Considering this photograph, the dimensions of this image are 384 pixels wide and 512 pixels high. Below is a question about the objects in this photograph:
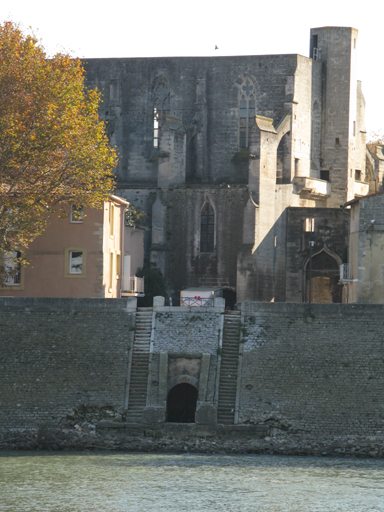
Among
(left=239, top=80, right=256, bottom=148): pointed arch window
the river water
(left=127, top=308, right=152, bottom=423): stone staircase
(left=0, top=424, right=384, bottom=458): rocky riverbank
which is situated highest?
(left=239, top=80, right=256, bottom=148): pointed arch window

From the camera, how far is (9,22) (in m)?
42.6

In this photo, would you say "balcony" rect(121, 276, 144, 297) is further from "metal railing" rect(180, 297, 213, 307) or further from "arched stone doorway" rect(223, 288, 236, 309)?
"arched stone doorway" rect(223, 288, 236, 309)

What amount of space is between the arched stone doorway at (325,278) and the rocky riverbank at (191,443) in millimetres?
20037

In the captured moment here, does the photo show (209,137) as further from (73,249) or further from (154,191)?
(73,249)

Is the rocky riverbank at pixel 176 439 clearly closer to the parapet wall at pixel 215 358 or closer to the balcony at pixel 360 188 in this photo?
the parapet wall at pixel 215 358

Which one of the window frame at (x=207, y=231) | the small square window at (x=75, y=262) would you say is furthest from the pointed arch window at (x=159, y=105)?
the small square window at (x=75, y=262)

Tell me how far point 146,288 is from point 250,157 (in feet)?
31.7

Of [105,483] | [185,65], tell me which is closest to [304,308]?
[105,483]

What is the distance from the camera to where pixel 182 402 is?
4159cm

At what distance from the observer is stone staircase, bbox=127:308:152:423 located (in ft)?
127

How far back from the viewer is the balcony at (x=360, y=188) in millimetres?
63412

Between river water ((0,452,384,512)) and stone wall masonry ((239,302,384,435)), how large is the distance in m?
2.83

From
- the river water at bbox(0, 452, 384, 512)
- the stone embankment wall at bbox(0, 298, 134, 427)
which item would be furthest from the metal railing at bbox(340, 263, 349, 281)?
the river water at bbox(0, 452, 384, 512)

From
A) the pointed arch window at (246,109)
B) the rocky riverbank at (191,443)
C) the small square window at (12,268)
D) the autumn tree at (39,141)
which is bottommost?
the rocky riverbank at (191,443)
